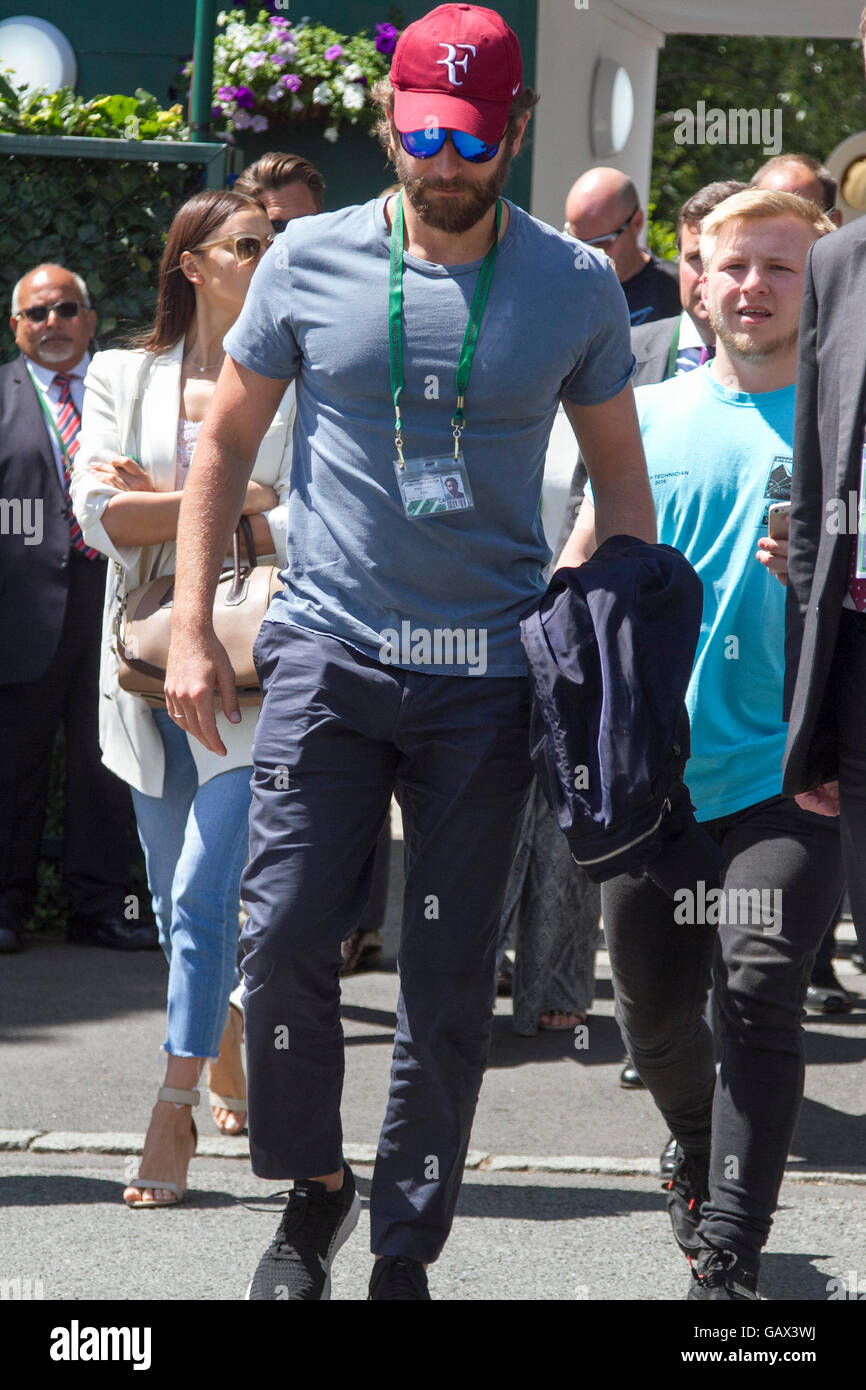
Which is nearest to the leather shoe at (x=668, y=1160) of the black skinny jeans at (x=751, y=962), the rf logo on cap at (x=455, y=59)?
the black skinny jeans at (x=751, y=962)

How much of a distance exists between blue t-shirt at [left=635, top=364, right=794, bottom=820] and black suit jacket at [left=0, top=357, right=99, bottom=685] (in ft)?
11.7

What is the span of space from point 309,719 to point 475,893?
428 millimetres

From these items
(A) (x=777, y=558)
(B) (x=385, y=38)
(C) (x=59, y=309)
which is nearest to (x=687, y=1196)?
(A) (x=777, y=558)

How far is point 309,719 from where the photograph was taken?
328 cm

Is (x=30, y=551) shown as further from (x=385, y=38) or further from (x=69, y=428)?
(x=385, y=38)

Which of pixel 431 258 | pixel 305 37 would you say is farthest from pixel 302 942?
pixel 305 37

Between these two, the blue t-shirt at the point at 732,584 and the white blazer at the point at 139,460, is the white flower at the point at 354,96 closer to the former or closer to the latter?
the white blazer at the point at 139,460

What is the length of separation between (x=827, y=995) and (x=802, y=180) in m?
2.73

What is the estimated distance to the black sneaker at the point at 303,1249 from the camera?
328 centimetres

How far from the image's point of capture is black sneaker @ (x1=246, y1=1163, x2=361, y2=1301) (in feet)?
10.7

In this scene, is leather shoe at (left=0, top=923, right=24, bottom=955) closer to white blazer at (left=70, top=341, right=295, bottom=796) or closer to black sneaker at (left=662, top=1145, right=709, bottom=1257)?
white blazer at (left=70, top=341, right=295, bottom=796)

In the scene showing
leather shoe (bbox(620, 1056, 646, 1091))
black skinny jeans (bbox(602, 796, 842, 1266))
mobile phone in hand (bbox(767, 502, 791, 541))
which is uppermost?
mobile phone in hand (bbox(767, 502, 791, 541))

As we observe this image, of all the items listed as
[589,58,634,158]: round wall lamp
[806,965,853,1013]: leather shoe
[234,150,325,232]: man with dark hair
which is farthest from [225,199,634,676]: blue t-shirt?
[589,58,634,158]: round wall lamp
